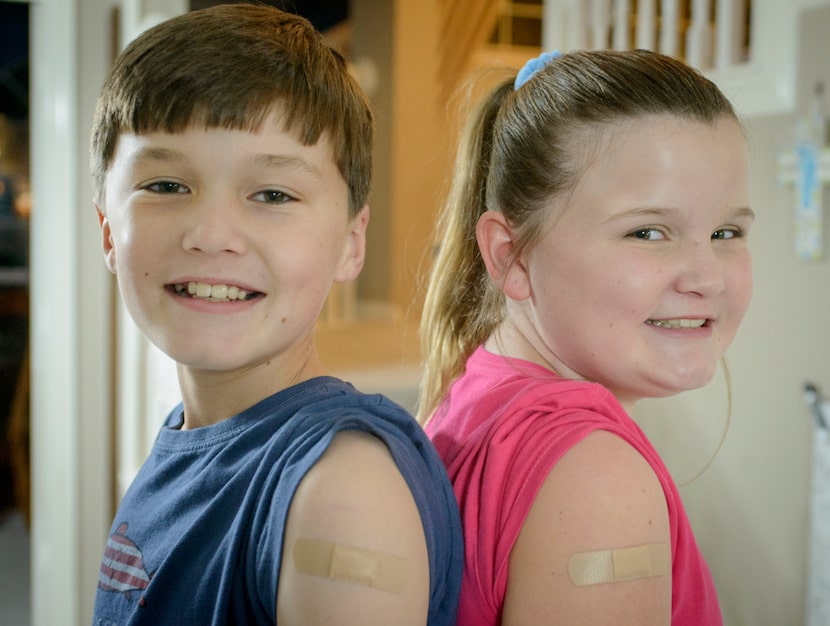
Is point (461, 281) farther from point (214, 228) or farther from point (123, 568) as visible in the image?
point (123, 568)

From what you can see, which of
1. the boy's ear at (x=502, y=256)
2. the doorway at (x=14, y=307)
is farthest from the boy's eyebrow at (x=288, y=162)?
the doorway at (x=14, y=307)

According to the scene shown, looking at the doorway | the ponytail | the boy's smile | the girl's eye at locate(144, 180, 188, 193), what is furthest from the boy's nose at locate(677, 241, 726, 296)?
the doorway

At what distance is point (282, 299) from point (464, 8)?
125 inches

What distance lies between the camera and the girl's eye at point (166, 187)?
823 mm

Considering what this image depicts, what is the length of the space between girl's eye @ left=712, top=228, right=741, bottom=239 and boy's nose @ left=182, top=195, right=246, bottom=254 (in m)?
0.50

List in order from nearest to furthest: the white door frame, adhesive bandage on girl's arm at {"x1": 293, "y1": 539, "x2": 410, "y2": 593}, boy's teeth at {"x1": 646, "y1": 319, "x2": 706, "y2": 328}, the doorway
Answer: adhesive bandage on girl's arm at {"x1": 293, "y1": 539, "x2": 410, "y2": 593} → boy's teeth at {"x1": 646, "y1": 319, "x2": 706, "y2": 328} → the white door frame → the doorway

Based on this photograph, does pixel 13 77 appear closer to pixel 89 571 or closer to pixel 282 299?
pixel 89 571

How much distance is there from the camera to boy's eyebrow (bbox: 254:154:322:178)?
2.64ft

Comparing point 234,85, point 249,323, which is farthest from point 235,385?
point 234,85

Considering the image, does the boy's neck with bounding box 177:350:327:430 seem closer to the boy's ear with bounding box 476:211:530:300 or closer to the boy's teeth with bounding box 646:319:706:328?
the boy's ear with bounding box 476:211:530:300

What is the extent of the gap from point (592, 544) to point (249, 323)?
388 millimetres

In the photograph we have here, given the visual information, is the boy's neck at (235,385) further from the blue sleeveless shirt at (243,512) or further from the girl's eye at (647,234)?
the girl's eye at (647,234)

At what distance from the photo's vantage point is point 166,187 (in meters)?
0.83

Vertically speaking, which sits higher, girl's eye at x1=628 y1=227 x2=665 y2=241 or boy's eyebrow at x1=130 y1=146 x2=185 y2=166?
boy's eyebrow at x1=130 y1=146 x2=185 y2=166
